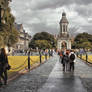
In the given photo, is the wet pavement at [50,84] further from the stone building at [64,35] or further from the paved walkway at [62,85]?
the stone building at [64,35]

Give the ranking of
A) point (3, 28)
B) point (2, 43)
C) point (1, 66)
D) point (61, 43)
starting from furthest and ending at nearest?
point (61, 43) < point (2, 43) < point (3, 28) < point (1, 66)

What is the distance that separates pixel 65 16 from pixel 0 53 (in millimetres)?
133384

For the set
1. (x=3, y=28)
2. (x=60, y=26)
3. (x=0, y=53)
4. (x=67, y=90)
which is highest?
(x=60, y=26)

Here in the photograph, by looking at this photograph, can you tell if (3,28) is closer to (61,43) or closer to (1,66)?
(1,66)

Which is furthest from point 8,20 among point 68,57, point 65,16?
point 65,16

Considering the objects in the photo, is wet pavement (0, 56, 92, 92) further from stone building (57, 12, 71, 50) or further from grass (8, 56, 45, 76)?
stone building (57, 12, 71, 50)

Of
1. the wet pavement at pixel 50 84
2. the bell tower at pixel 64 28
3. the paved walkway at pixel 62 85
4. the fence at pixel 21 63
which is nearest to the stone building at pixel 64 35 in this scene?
the bell tower at pixel 64 28

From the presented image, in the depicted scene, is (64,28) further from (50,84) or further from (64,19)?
(50,84)

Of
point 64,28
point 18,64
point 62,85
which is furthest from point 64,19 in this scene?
point 62,85

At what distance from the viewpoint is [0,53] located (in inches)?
378

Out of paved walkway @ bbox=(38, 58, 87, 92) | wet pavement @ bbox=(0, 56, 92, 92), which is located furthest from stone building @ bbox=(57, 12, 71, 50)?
paved walkway @ bbox=(38, 58, 87, 92)

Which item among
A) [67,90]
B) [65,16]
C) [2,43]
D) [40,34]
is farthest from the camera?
[65,16]

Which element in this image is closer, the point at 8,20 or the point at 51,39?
the point at 8,20

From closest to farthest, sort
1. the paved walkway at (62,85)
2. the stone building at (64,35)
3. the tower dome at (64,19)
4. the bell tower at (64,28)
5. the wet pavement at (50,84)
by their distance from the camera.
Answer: the paved walkway at (62,85) < the wet pavement at (50,84) < the stone building at (64,35) < the bell tower at (64,28) < the tower dome at (64,19)
